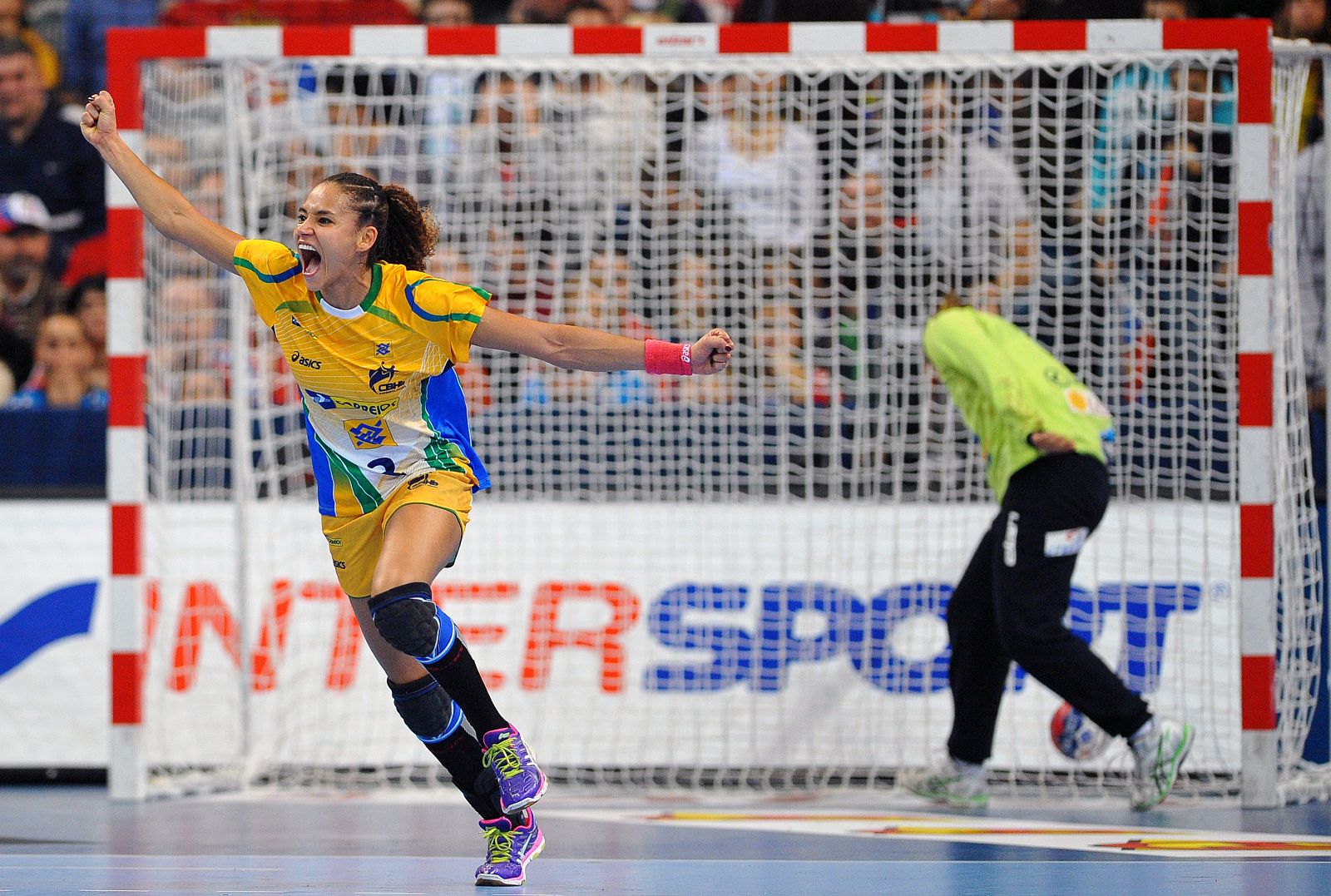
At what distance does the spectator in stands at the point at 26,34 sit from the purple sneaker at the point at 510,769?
7.79m

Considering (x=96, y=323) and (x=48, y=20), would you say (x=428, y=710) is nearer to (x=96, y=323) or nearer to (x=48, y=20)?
(x=96, y=323)

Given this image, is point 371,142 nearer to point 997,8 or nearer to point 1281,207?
point 997,8

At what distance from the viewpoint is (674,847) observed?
537 cm

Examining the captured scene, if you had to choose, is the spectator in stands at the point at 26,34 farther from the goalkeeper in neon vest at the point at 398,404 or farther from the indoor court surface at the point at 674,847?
the goalkeeper in neon vest at the point at 398,404

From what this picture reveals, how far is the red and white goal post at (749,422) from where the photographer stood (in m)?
6.87

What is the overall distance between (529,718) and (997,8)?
4.40 metres

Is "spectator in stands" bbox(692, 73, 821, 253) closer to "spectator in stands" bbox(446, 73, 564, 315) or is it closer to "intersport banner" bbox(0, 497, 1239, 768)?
"spectator in stands" bbox(446, 73, 564, 315)

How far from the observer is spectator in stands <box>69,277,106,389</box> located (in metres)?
8.63

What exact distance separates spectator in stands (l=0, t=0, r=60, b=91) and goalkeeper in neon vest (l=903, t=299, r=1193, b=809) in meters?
7.29

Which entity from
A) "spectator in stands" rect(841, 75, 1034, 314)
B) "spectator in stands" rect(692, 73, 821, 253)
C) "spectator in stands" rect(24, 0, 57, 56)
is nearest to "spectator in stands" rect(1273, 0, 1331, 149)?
"spectator in stands" rect(841, 75, 1034, 314)

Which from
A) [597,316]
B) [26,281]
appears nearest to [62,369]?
[26,281]

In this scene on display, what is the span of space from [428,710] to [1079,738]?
3.26m

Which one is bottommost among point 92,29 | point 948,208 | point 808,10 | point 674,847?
point 674,847

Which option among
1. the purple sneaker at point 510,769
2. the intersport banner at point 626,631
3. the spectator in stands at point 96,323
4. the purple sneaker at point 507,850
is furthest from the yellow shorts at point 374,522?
the spectator in stands at point 96,323
